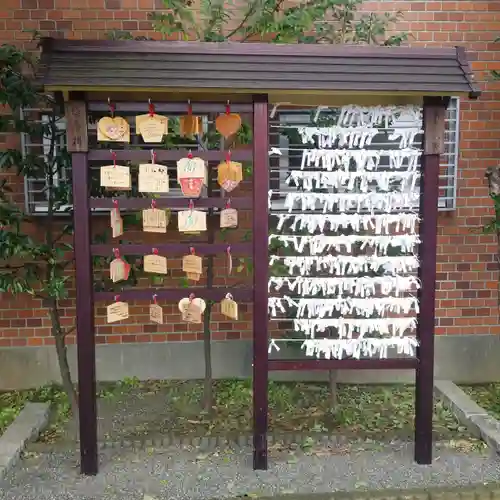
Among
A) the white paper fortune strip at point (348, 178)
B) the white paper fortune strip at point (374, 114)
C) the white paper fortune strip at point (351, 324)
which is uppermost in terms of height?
the white paper fortune strip at point (374, 114)

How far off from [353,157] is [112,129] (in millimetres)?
1616

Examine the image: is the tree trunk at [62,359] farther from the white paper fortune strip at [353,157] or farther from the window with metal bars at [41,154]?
the white paper fortune strip at [353,157]

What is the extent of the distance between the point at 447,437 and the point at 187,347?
2.41 meters

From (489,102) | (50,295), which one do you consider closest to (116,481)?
(50,295)

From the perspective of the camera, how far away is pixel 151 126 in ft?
11.6

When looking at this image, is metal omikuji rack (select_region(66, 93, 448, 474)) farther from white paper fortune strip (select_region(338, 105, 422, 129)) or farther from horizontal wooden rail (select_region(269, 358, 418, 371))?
white paper fortune strip (select_region(338, 105, 422, 129))

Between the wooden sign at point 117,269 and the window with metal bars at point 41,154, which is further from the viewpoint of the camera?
the window with metal bars at point 41,154

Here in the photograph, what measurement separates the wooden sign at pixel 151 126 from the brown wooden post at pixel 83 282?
0.34m

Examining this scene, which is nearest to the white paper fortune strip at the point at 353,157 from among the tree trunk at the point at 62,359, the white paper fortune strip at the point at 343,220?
the white paper fortune strip at the point at 343,220

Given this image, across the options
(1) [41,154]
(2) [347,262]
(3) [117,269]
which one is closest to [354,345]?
(2) [347,262]

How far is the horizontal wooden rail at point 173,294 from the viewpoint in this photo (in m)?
3.69

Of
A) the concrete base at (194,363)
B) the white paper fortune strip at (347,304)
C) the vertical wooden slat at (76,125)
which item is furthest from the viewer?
the concrete base at (194,363)

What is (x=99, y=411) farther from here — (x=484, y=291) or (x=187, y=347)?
(x=484, y=291)

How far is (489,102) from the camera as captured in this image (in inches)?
205
